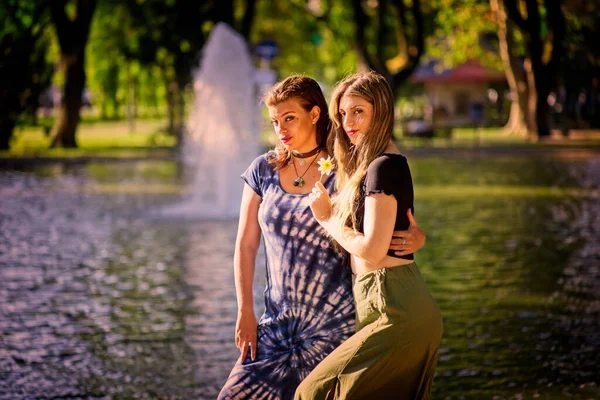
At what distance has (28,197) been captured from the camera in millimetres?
20875

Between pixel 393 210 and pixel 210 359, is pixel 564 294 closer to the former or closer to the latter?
pixel 210 359

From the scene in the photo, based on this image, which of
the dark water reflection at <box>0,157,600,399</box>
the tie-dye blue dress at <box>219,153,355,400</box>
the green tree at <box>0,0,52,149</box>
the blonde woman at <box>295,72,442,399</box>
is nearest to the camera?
the blonde woman at <box>295,72,442,399</box>

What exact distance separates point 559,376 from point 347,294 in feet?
12.1

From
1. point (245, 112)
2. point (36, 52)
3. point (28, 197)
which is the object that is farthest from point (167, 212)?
point (36, 52)

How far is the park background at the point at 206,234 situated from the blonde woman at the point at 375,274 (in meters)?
1.84

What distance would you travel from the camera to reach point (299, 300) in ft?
13.5

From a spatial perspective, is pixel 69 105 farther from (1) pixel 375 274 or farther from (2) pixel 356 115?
(1) pixel 375 274

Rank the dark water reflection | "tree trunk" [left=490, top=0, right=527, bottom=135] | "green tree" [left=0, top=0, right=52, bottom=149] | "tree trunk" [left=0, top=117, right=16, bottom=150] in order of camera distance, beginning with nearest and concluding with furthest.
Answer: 1. the dark water reflection
2. "green tree" [left=0, top=0, right=52, bottom=149]
3. "tree trunk" [left=0, top=117, right=16, bottom=150]
4. "tree trunk" [left=490, top=0, right=527, bottom=135]

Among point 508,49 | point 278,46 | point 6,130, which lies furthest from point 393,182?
point 278,46

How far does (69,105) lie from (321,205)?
35.2 m

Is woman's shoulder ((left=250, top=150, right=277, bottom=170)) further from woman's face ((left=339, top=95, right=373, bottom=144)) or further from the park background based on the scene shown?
the park background

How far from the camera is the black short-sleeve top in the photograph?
385 centimetres

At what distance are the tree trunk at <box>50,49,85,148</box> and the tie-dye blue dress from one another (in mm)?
34842

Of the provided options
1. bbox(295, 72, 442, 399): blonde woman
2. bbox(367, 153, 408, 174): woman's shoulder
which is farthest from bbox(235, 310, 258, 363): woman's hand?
bbox(367, 153, 408, 174): woman's shoulder
